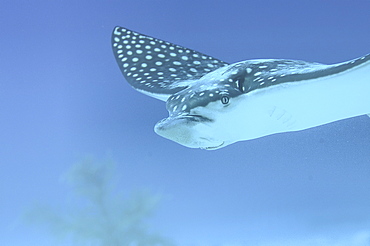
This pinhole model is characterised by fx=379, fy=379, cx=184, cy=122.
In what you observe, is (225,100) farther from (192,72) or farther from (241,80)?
(192,72)

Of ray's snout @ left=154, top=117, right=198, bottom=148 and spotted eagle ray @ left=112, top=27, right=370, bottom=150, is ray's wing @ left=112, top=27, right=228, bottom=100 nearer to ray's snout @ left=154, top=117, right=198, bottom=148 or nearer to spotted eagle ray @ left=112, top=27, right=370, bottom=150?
spotted eagle ray @ left=112, top=27, right=370, bottom=150

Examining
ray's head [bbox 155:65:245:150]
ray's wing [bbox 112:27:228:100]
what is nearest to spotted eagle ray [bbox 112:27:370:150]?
ray's head [bbox 155:65:245:150]

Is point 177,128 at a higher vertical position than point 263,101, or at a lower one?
lower

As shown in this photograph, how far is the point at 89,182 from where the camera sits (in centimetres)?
464

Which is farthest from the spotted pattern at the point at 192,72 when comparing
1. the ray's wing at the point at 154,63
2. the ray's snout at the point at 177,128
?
the ray's snout at the point at 177,128

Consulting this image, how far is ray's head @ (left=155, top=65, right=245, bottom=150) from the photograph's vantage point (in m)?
1.80

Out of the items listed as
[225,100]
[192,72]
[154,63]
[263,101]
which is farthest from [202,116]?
[154,63]

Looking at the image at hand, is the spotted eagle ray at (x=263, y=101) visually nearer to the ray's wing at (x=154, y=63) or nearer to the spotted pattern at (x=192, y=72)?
the spotted pattern at (x=192, y=72)

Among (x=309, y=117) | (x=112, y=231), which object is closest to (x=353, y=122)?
(x=309, y=117)

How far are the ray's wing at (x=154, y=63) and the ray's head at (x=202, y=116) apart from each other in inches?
24.6

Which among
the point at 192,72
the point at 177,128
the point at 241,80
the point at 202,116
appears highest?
the point at 192,72

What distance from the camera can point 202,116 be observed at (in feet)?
6.18

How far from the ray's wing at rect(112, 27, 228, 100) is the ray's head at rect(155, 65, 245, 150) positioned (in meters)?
0.62

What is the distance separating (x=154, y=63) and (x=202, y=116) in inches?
57.7
